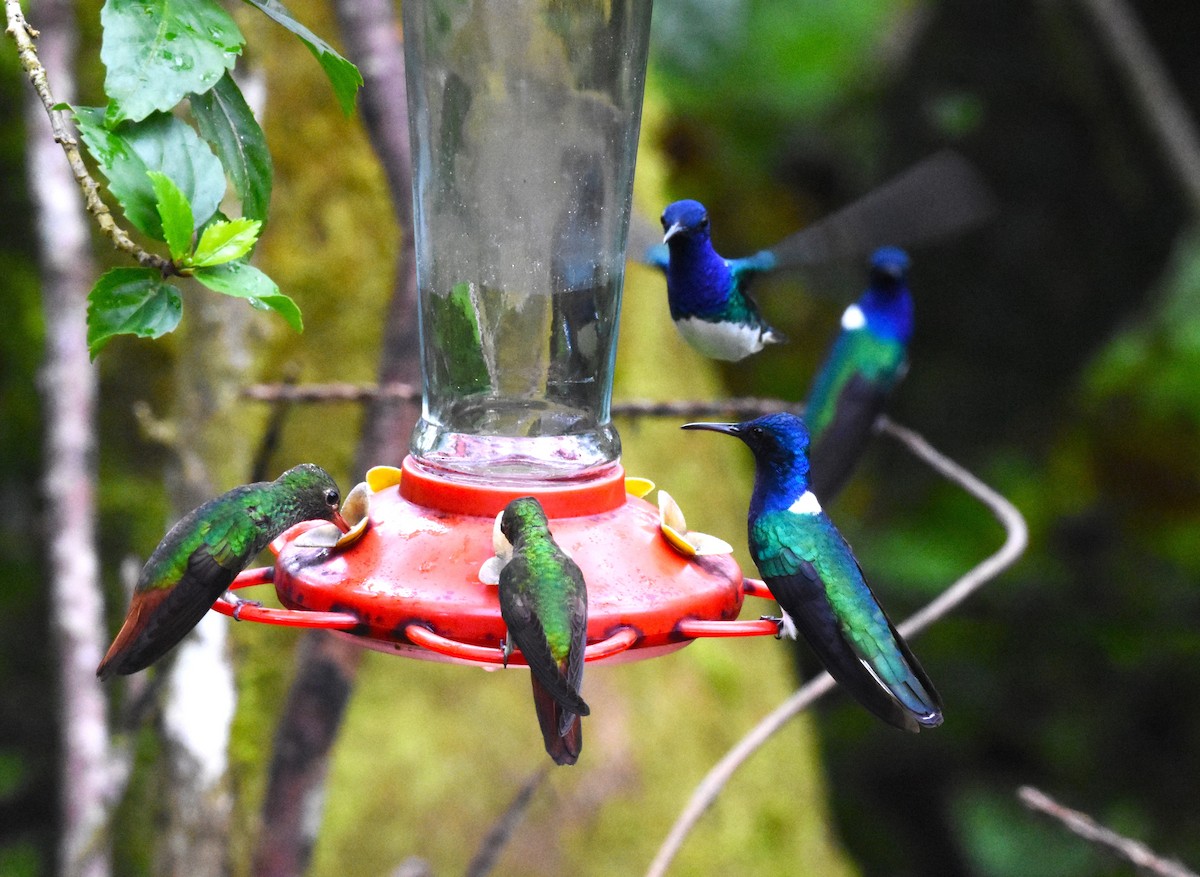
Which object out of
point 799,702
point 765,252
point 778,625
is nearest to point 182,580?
point 778,625

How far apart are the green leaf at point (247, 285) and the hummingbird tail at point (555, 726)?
51cm

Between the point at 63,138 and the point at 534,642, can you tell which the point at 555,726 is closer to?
the point at 534,642

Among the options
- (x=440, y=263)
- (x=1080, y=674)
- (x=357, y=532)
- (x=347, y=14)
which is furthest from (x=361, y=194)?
(x=1080, y=674)

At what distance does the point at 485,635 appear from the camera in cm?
158

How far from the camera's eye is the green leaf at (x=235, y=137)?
151cm

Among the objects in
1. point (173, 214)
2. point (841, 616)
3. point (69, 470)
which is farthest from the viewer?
point (69, 470)

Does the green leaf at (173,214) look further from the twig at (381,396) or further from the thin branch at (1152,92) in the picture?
the thin branch at (1152,92)

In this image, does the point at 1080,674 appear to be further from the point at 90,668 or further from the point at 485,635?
the point at 485,635

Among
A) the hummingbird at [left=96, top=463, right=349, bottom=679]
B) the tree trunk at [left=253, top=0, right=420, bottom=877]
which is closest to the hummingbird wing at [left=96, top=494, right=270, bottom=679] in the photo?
the hummingbird at [left=96, top=463, right=349, bottom=679]

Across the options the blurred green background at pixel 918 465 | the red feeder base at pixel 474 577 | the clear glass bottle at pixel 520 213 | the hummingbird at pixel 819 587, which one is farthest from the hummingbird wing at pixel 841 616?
the blurred green background at pixel 918 465

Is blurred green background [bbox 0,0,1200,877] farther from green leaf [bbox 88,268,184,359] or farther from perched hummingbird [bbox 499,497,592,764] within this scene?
green leaf [bbox 88,268,184,359]

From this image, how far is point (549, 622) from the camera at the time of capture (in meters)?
1.46

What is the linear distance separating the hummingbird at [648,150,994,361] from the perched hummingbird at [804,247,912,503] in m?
0.63

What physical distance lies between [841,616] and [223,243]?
99 cm
